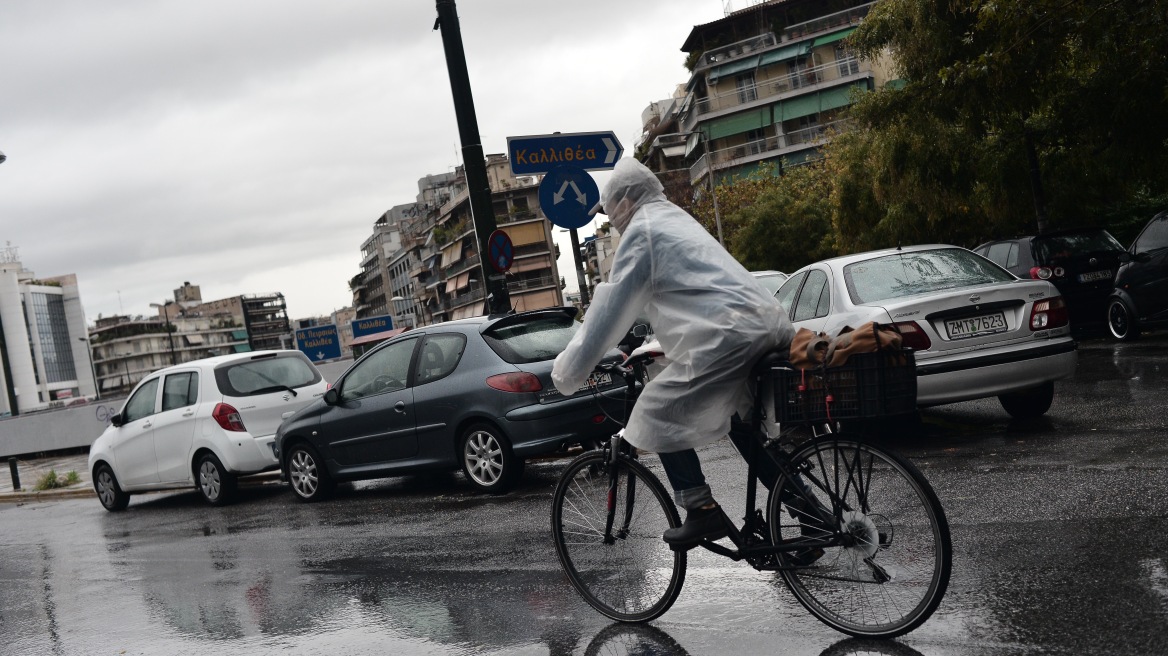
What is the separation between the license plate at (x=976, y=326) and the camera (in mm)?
7895

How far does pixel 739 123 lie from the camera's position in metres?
76.2

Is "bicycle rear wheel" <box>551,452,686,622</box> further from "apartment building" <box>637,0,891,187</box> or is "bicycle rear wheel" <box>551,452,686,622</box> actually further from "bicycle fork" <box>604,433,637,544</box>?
"apartment building" <box>637,0,891,187</box>

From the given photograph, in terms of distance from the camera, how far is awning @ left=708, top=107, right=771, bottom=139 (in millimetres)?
75312

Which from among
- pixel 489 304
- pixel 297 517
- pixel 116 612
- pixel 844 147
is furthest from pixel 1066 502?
pixel 844 147

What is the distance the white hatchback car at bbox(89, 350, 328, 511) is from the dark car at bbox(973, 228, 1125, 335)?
1008cm

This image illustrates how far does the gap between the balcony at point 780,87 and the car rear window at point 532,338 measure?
63.8 m

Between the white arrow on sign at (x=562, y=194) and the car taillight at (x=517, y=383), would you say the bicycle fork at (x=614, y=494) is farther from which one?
the white arrow on sign at (x=562, y=194)

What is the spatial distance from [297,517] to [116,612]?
3424mm

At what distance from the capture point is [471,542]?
714 centimetres

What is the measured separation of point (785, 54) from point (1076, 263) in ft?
200

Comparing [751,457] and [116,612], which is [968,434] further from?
[116,612]

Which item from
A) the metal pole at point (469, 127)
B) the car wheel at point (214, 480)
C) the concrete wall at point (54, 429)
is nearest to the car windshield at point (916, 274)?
the metal pole at point (469, 127)

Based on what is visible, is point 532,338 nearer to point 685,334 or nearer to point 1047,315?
point 1047,315

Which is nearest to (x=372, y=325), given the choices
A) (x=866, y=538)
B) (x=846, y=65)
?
(x=866, y=538)
